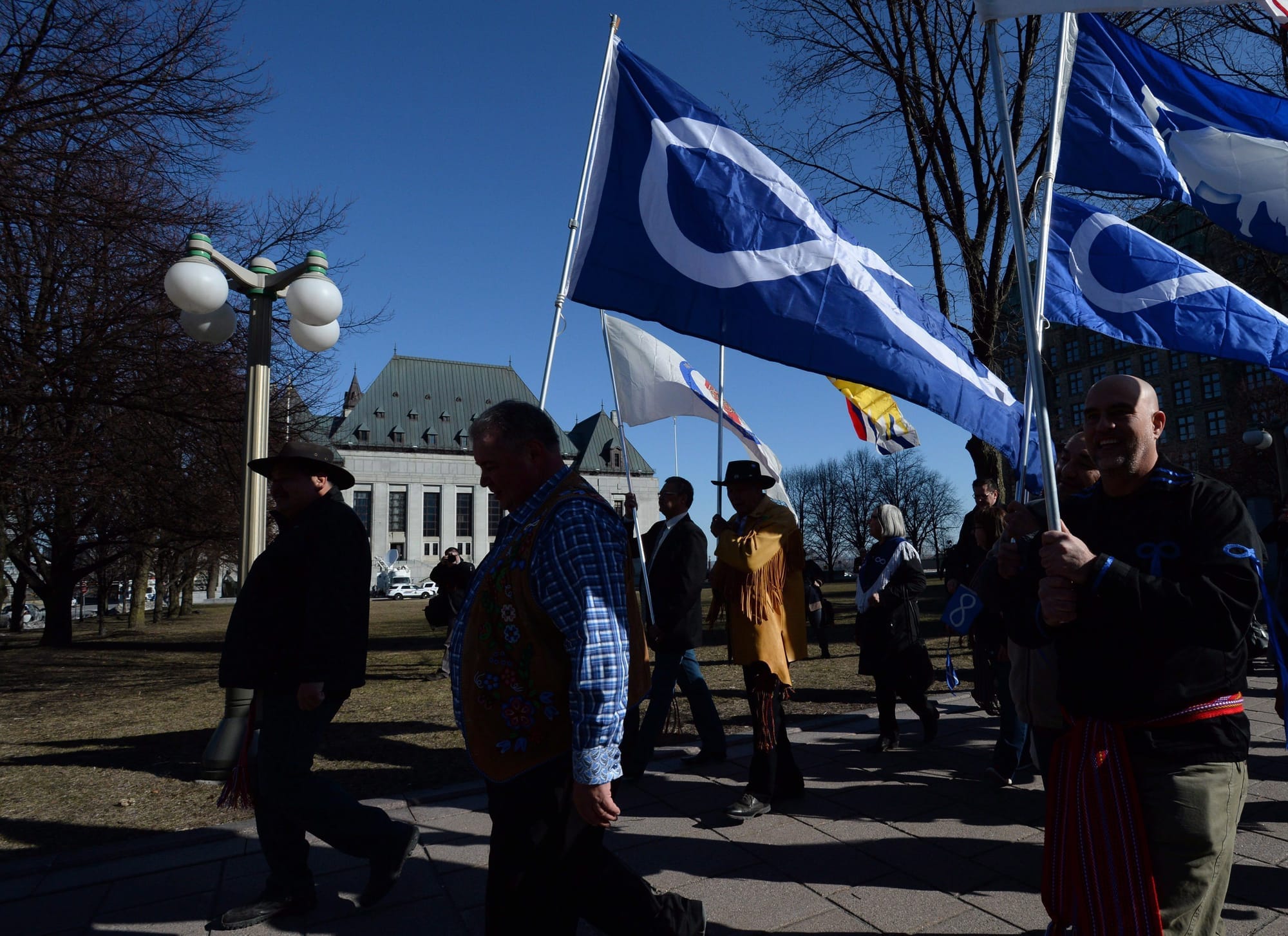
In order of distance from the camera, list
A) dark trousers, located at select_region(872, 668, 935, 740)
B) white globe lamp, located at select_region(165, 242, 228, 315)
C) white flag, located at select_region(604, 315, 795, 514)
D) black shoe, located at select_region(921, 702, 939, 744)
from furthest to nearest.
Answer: white flag, located at select_region(604, 315, 795, 514), white globe lamp, located at select_region(165, 242, 228, 315), black shoe, located at select_region(921, 702, 939, 744), dark trousers, located at select_region(872, 668, 935, 740)

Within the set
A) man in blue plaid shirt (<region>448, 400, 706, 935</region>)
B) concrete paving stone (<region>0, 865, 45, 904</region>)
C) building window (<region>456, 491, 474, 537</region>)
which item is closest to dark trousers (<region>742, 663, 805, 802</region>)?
man in blue plaid shirt (<region>448, 400, 706, 935</region>)

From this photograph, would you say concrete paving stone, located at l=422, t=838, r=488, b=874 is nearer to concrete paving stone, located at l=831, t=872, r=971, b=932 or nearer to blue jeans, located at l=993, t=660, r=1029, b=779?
concrete paving stone, located at l=831, t=872, r=971, b=932

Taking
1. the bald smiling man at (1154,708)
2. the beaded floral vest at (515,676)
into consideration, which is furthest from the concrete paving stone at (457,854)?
the bald smiling man at (1154,708)

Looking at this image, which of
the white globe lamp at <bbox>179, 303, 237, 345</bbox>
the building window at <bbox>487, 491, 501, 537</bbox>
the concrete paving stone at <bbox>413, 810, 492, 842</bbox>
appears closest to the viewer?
the concrete paving stone at <bbox>413, 810, 492, 842</bbox>

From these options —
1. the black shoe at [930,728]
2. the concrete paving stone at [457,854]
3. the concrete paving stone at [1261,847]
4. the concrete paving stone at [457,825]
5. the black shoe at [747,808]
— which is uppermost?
the black shoe at [930,728]

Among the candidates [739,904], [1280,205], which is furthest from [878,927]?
[1280,205]

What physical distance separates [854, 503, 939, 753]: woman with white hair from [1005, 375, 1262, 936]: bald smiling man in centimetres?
382

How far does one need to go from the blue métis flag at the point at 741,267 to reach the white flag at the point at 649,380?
2.89 metres

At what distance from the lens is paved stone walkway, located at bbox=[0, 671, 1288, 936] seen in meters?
3.38

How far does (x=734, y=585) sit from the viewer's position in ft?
16.0

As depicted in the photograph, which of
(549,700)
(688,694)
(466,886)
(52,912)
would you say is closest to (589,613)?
(549,700)

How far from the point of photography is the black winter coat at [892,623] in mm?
6152

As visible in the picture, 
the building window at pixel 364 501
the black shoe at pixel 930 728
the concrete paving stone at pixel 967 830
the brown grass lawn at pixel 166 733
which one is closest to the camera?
the concrete paving stone at pixel 967 830

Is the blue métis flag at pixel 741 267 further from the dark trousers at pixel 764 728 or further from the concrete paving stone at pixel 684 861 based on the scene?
the concrete paving stone at pixel 684 861
